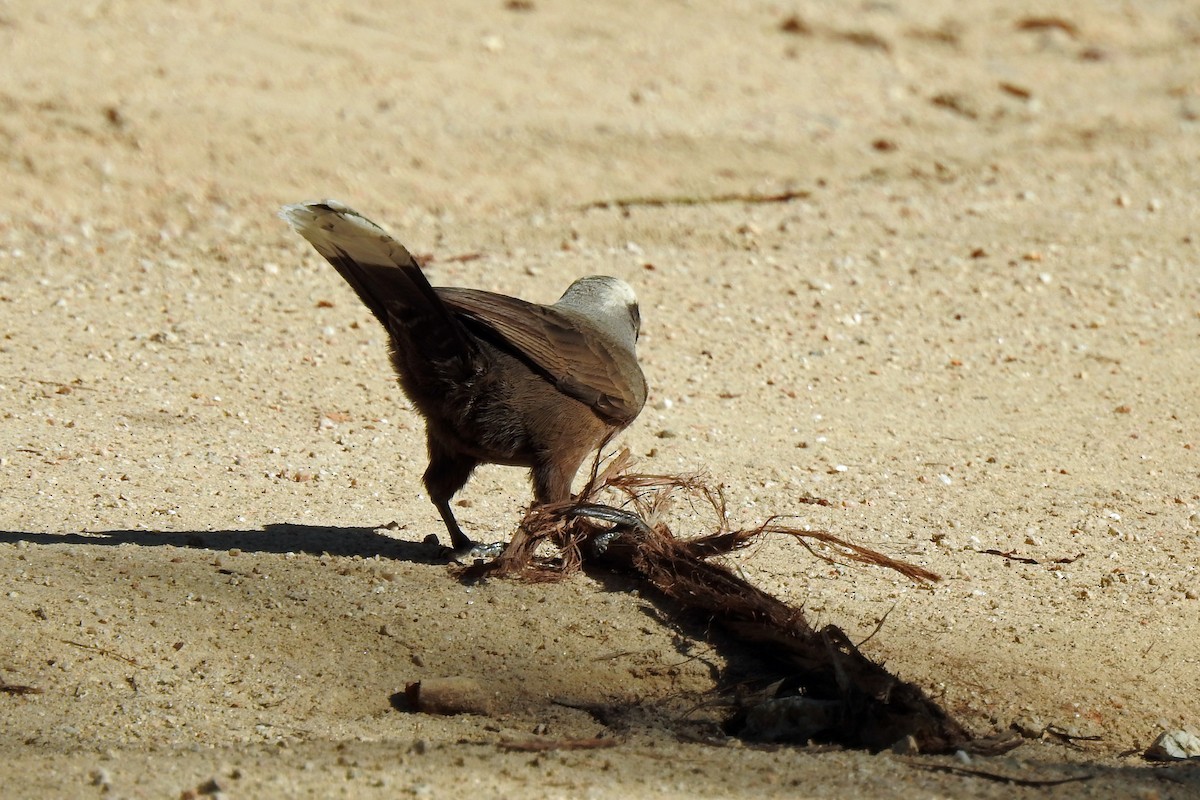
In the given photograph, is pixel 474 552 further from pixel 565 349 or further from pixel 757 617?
→ pixel 757 617

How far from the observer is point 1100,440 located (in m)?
6.71

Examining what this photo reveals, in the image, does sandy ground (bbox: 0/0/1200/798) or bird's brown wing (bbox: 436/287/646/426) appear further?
bird's brown wing (bbox: 436/287/646/426)

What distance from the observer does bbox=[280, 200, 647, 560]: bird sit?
4626 millimetres

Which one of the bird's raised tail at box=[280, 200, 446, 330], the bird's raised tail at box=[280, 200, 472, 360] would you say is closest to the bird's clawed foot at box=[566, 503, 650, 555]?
the bird's raised tail at box=[280, 200, 472, 360]

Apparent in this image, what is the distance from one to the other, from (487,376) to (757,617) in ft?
4.25

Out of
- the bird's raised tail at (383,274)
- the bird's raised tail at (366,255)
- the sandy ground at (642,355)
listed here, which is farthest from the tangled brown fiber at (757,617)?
the bird's raised tail at (366,255)

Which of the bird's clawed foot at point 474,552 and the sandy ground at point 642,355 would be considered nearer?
the sandy ground at point 642,355

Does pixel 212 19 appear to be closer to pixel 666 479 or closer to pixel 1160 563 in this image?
pixel 666 479

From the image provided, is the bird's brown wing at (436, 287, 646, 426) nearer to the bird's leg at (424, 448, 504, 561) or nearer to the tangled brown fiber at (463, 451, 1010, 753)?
the tangled brown fiber at (463, 451, 1010, 753)

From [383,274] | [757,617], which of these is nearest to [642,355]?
[383,274]

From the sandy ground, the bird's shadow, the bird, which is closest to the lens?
the sandy ground

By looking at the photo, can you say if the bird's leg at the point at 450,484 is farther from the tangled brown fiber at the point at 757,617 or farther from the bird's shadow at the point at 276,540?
the tangled brown fiber at the point at 757,617

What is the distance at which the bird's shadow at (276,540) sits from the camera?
4898 millimetres

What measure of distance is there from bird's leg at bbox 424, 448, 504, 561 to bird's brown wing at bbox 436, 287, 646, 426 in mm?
477
